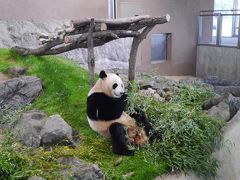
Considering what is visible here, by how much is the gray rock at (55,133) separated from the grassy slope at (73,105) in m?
0.13

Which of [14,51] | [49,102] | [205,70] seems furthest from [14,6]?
[205,70]

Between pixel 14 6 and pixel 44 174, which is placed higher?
pixel 14 6

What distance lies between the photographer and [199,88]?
5.01m

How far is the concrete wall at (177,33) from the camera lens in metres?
9.95

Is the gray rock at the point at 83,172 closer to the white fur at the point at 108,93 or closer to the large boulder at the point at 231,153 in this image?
the white fur at the point at 108,93

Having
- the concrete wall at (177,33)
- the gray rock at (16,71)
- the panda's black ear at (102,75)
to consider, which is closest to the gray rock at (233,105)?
the panda's black ear at (102,75)

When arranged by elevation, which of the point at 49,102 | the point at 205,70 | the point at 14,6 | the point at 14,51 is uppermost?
the point at 14,6

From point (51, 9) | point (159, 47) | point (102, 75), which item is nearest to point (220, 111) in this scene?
point (102, 75)

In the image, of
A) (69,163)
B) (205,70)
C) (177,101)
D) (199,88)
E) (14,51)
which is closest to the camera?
(69,163)

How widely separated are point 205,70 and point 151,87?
268 inches

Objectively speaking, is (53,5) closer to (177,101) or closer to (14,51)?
(14,51)

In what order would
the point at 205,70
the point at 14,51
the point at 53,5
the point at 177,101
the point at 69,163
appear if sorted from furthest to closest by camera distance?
the point at 205,70, the point at 53,5, the point at 14,51, the point at 177,101, the point at 69,163

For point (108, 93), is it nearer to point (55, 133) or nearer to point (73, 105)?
point (55, 133)

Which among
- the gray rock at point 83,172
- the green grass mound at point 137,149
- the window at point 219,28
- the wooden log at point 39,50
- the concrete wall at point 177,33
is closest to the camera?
the gray rock at point 83,172
